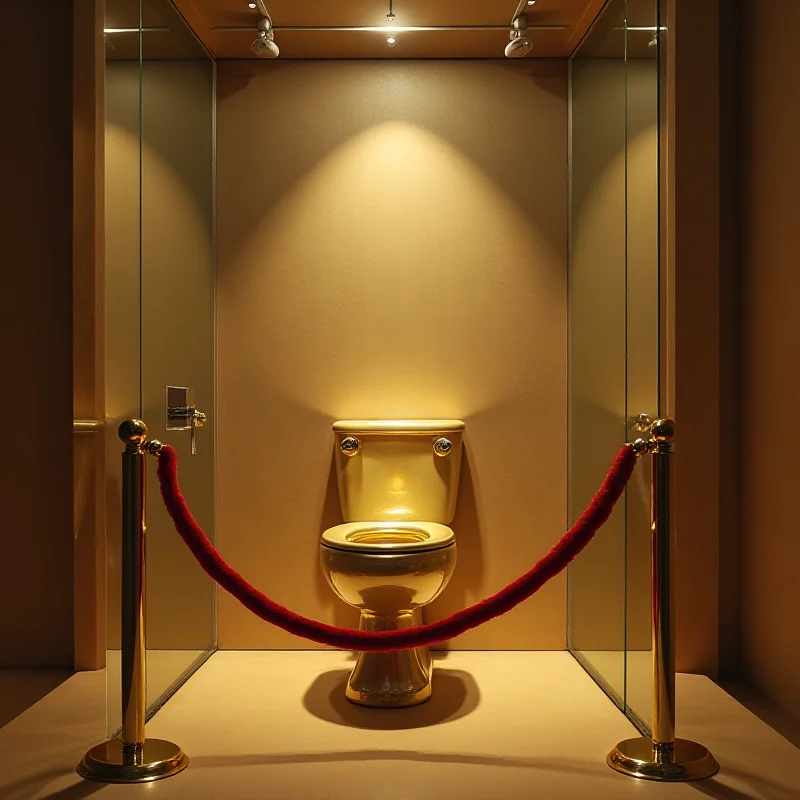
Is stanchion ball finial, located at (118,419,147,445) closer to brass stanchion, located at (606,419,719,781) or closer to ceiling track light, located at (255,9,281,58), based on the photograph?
brass stanchion, located at (606,419,719,781)

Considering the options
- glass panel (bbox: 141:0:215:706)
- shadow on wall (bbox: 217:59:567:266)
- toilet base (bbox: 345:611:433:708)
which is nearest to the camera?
glass panel (bbox: 141:0:215:706)

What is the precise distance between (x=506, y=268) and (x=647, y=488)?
1.21m

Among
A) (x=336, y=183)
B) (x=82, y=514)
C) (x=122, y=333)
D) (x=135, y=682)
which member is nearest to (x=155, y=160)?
(x=122, y=333)

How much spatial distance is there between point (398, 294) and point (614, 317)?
→ 923 mm

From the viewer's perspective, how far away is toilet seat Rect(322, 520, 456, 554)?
261 centimetres

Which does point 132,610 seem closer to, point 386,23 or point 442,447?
point 442,447

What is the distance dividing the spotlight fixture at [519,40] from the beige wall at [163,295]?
3.54 ft

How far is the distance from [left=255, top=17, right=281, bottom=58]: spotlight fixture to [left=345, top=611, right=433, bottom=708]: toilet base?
1904mm

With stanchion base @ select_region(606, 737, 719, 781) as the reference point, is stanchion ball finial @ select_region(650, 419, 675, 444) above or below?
above

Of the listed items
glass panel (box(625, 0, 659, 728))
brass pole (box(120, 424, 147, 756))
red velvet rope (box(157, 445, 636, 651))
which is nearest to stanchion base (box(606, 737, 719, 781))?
glass panel (box(625, 0, 659, 728))

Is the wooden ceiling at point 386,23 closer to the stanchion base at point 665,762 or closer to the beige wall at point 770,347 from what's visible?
the beige wall at point 770,347

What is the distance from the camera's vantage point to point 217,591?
132 inches

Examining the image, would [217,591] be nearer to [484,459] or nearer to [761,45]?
[484,459]

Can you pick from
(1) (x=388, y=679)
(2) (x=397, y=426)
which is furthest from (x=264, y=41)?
(1) (x=388, y=679)
